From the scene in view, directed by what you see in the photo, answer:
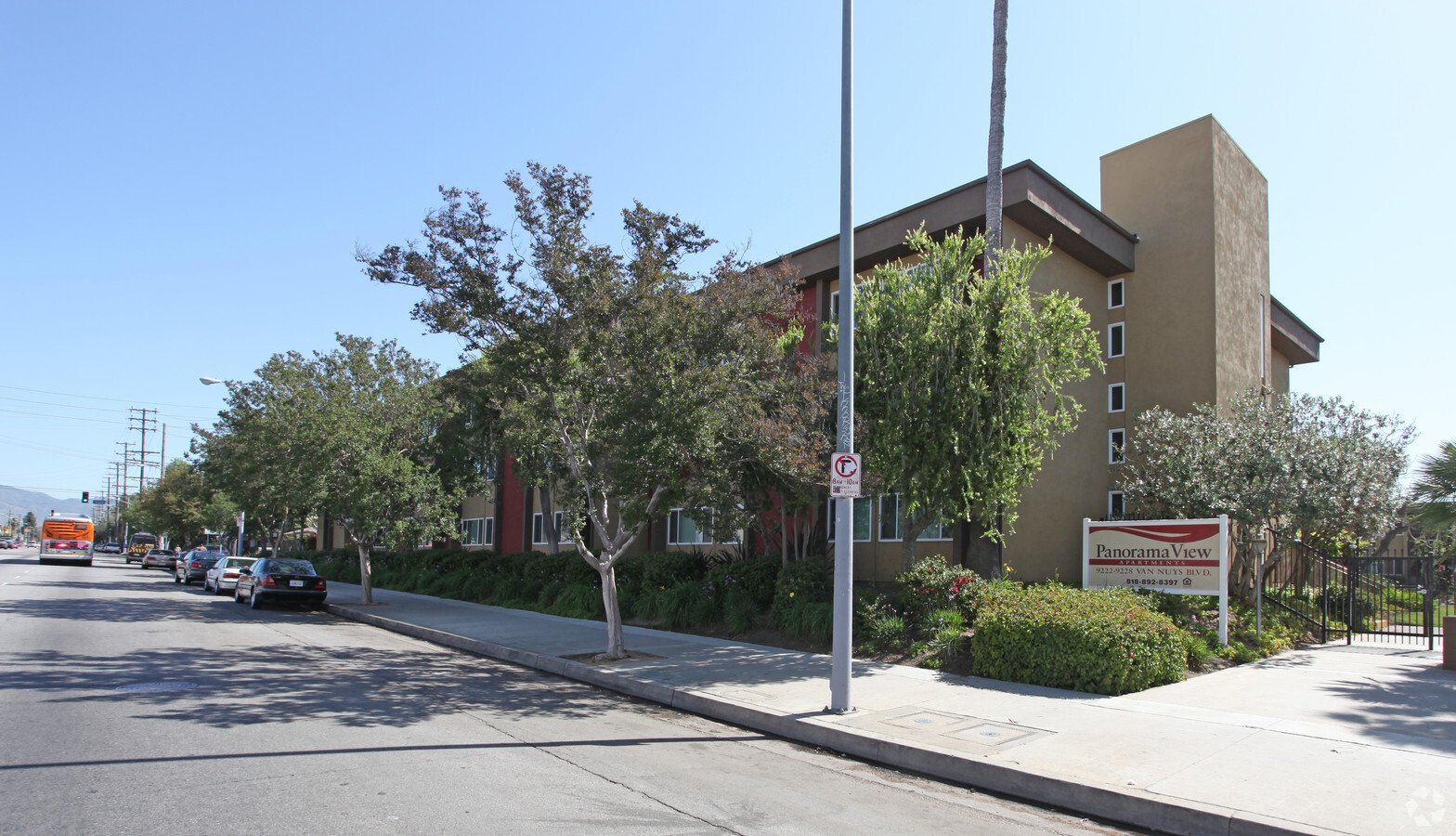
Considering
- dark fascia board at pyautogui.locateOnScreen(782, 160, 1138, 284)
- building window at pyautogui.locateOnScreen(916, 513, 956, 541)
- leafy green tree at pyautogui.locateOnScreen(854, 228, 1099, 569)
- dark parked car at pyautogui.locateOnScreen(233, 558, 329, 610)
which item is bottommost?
dark parked car at pyautogui.locateOnScreen(233, 558, 329, 610)

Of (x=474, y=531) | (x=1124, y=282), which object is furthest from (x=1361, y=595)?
(x=474, y=531)

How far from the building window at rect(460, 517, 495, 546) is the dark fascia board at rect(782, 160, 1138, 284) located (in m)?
21.1

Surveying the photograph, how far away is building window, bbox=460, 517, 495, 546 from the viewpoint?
37.3 metres

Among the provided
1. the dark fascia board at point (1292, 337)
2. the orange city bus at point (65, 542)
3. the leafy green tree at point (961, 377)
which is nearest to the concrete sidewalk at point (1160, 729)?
the leafy green tree at point (961, 377)

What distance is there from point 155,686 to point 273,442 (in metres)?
17.8

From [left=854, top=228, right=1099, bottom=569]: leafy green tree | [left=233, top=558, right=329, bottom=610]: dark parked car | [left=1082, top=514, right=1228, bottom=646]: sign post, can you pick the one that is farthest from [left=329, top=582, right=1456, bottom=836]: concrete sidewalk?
[left=233, top=558, right=329, bottom=610]: dark parked car

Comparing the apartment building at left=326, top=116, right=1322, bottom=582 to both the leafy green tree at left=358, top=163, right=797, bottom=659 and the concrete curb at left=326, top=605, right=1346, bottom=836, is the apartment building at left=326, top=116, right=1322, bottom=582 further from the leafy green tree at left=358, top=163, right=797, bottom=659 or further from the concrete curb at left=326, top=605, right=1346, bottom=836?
the concrete curb at left=326, top=605, right=1346, bottom=836

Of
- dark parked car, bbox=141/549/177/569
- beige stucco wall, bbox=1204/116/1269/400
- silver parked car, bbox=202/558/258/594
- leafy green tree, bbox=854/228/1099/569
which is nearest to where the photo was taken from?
leafy green tree, bbox=854/228/1099/569

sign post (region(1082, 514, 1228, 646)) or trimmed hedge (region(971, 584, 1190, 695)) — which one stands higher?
sign post (region(1082, 514, 1228, 646))

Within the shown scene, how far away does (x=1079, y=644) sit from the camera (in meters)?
10.6

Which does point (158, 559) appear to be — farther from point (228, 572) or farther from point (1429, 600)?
point (1429, 600)

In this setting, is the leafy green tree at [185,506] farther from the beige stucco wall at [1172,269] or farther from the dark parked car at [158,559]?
the beige stucco wall at [1172,269]

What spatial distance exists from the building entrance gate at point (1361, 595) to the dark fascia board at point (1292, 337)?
7.39m

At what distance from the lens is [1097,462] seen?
21000 mm
